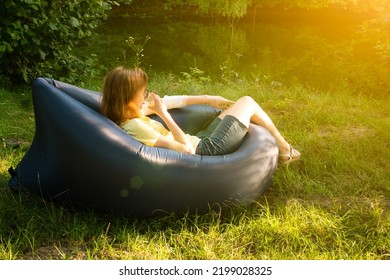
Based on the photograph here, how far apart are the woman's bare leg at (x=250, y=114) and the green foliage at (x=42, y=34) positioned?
2.70 m

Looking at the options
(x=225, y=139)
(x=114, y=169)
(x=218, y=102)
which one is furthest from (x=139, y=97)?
(x=218, y=102)

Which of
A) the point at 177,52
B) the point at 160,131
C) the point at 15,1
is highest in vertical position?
the point at 15,1

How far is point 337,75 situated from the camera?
25.5ft

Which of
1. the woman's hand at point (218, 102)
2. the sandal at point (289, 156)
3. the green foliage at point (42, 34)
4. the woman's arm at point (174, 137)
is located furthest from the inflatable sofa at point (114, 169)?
the green foliage at point (42, 34)

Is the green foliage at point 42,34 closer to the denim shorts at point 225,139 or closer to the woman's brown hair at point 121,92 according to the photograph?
the woman's brown hair at point 121,92

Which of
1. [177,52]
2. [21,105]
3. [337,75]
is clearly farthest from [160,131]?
[177,52]

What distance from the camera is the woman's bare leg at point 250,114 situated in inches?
122

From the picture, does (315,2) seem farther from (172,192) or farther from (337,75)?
(172,192)

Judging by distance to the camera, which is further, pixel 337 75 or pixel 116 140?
pixel 337 75

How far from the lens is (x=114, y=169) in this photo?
2553 mm

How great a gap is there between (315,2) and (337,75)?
11.4m

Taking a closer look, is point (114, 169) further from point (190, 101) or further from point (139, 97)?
point (190, 101)

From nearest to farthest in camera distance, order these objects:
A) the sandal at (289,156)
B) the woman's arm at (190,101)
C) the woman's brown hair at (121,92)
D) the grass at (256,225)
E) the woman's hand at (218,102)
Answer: the grass at (256,225), the woman's brown hair at (121,92), the sandal at (289,156), the woman's arm at (190,101), the woman's hand at (218,102)

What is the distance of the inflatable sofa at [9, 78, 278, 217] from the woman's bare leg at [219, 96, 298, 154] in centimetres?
30
